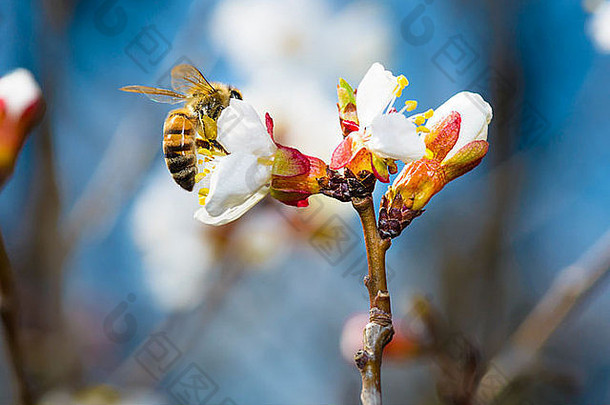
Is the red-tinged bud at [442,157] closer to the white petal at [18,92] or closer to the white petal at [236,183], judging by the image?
the white petal at [236,183]

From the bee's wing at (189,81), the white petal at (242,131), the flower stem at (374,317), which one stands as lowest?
the flower stem at (374,317)

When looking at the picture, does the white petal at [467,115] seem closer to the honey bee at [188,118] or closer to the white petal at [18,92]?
the honey bee at [188,118]

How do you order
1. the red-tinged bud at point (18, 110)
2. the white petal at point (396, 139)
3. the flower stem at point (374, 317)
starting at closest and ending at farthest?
1. the flower stem at point (374, 317)
2. the white petal at point (396, 139)
3. the red-tinged bud at point (18, 110)

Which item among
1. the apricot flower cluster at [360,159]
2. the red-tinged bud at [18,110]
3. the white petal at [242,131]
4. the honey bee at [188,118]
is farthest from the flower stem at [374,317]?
the red-tinged bud at [18,110]

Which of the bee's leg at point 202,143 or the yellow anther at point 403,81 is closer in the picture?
the yellow anther at point 403,81

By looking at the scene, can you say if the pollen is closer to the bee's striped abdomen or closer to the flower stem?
the flower stem

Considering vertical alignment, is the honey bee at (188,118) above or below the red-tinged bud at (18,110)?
below

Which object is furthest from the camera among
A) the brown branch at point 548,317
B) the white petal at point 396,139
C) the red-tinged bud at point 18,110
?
the brown branch at point 548,317
